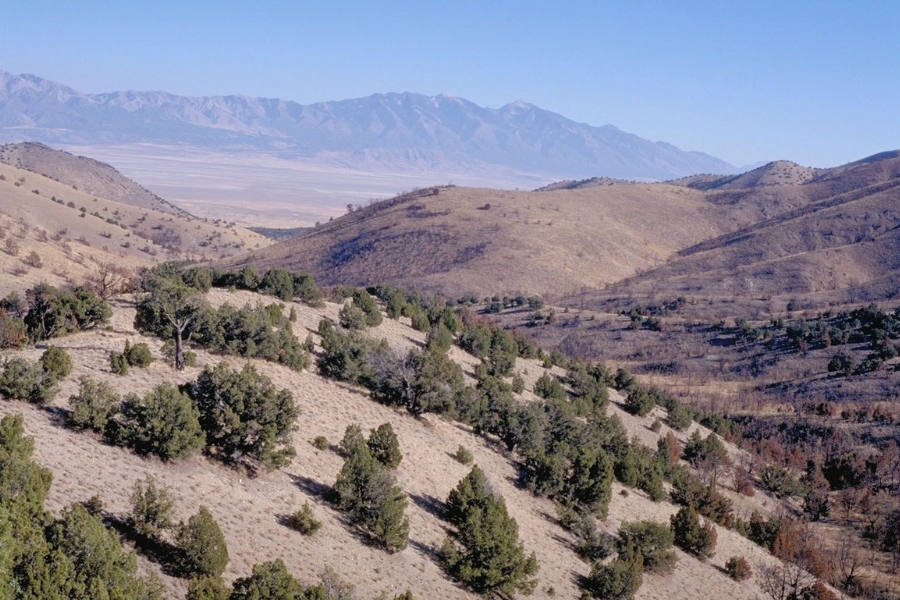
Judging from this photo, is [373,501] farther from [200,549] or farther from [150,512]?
[150,512]

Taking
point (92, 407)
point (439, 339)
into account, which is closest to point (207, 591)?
point (92, 407)

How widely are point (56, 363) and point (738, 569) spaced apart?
1899cm

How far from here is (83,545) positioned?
8.95m

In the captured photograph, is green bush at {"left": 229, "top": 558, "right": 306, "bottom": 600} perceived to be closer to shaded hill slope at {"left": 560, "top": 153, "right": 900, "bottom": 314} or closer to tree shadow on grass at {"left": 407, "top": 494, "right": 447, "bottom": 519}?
tree shadow on grass at {"left": 407, "top": 494, "right": 447, "bottom": 519}

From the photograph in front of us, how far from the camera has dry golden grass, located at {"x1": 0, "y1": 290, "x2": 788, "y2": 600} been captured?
12695 millimetres

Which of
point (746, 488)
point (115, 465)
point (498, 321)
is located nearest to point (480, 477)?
point (115, 465)

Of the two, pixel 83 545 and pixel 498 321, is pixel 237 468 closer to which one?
pixel 83 545

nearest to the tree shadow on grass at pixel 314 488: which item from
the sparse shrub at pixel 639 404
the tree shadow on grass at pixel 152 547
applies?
the tree shadow on grass at pixel 152 547

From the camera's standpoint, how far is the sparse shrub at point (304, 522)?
13648 mm

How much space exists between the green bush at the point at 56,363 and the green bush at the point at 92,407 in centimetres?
151

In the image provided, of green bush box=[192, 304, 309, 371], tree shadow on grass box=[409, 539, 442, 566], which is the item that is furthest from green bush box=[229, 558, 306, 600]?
green bush box=[192, 304, 309, 371]

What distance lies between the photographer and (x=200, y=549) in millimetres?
10781

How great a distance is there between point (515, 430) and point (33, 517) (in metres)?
16.2

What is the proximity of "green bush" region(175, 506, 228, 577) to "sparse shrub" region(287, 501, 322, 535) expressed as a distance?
8.95 feet
